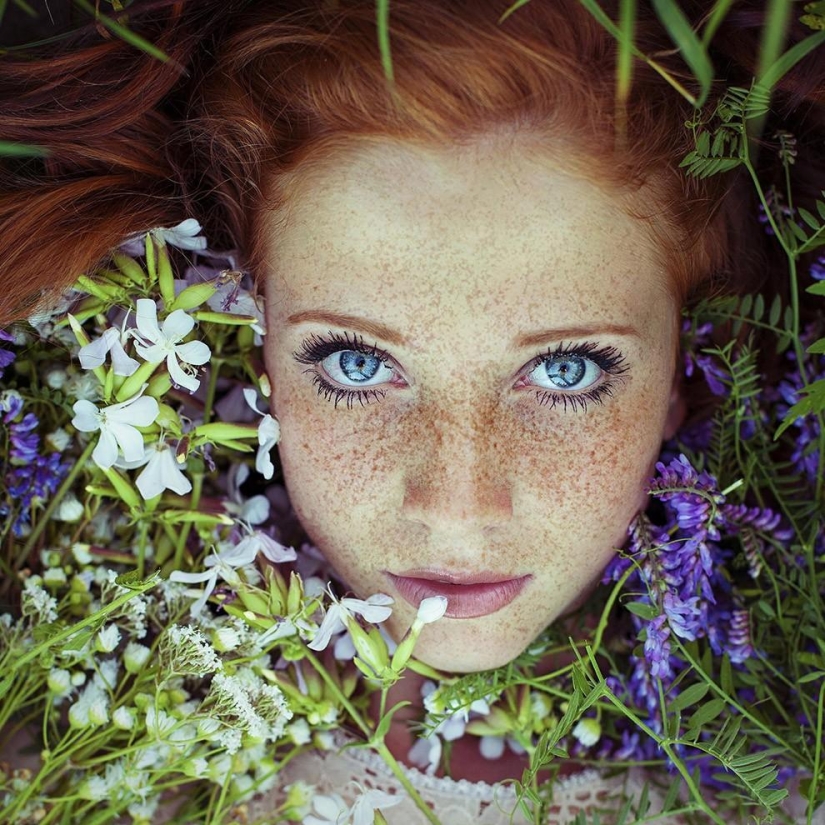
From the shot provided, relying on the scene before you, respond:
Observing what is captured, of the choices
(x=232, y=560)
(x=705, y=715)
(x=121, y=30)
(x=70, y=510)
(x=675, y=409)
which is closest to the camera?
(x=121, y=30)

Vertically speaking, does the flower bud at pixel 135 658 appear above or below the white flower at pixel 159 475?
below

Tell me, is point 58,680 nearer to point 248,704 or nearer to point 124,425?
point 248,704

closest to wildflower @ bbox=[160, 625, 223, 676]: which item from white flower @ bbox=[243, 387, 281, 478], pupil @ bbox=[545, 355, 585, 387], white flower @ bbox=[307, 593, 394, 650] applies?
white flower @ bbox=[307, 593, 394, 650]

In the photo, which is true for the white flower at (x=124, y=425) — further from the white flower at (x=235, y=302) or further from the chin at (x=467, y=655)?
the chin at (x=467, y=655)

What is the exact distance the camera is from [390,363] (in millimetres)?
1285

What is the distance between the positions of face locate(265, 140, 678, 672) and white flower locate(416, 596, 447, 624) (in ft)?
0.24

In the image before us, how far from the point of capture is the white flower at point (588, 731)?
1.48 m

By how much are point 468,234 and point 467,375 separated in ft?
0.57

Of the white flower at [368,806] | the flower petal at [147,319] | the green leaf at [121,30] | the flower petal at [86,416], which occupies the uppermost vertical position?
the green leaf at [121,30]

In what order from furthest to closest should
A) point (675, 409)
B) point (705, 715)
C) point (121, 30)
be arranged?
point (675, 409)
point (705, 715)
point (121, 30)

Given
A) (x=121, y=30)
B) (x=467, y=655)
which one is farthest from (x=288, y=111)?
(x=467, y=655)

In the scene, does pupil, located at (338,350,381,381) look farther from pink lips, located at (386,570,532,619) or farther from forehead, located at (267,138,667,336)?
pink lips, located at (386,570,532,619)

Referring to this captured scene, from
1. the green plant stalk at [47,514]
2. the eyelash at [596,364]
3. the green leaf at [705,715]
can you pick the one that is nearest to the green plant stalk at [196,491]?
the green plant stalk at [47,514]

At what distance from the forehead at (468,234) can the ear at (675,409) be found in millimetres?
316
